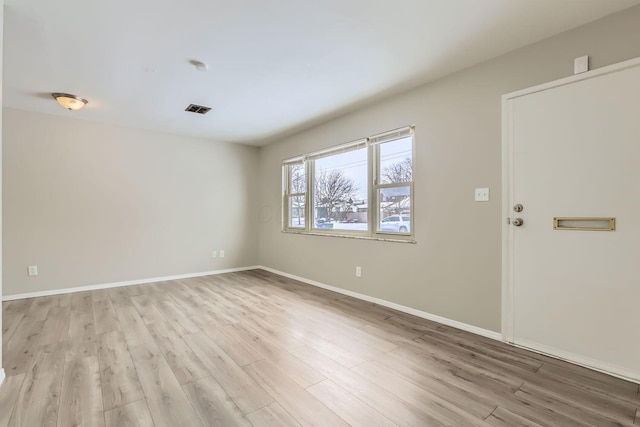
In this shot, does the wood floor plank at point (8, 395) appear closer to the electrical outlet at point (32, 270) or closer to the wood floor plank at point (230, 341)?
the wood floor plank at point (230, 341)

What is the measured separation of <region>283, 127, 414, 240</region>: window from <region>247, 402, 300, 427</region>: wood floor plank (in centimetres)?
216

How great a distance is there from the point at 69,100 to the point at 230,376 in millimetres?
3473

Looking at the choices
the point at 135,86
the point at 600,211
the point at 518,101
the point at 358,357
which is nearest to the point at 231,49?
the point at 135,86

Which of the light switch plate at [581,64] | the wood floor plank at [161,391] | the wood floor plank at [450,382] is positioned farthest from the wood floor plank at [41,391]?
the light switch plate at [581,64]

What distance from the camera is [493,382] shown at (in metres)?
1.85

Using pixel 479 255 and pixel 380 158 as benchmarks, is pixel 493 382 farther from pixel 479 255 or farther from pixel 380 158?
pixel 380 158

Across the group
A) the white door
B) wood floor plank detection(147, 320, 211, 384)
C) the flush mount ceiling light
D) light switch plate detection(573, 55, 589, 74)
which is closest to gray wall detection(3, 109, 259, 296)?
the flush mount ceiling light

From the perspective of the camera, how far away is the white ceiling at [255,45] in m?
1.93

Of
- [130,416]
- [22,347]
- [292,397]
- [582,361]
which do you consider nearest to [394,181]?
[582,361]

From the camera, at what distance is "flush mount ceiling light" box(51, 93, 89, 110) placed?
321 cm

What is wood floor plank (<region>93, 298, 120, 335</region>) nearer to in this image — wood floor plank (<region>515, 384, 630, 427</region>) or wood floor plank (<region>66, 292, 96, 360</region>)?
wood floor plank (<region>66, 292, 96, 360</region>)

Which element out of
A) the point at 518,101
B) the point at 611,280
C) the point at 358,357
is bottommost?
the point at 358,357

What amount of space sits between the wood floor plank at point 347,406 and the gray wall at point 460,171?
1515mm

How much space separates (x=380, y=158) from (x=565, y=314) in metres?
2.28
